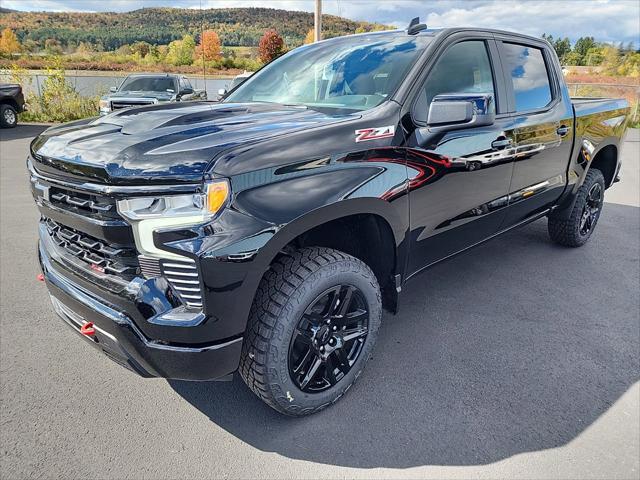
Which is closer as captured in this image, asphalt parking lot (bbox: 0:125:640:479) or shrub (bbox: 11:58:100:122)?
asphalt parking lot (bbox: 0:125:640:479)

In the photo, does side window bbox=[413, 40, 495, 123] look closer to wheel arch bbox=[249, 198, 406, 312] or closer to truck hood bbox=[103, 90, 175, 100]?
wheel arch bbox=[249, 198, 406, 312]

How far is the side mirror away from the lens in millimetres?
2379

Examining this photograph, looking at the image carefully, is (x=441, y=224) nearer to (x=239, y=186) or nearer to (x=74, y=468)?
(x=239, y=186)

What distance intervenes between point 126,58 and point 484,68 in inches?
2400

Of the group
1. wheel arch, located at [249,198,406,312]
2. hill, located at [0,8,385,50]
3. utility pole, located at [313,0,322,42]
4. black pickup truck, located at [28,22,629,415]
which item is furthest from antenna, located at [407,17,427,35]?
hill, located at [0,8,385,50]

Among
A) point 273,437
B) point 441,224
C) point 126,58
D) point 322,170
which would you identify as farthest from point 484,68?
point 126,58

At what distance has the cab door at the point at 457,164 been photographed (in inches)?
98.8

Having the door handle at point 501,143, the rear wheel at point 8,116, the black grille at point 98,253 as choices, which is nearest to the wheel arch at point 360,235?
the black grille at point 98,253

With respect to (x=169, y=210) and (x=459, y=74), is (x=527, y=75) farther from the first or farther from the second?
(x=169, y=210)

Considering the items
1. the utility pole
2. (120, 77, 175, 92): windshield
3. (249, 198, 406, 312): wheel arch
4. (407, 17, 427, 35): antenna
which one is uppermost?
the utility pole

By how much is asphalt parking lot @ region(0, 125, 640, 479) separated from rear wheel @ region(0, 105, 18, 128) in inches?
518

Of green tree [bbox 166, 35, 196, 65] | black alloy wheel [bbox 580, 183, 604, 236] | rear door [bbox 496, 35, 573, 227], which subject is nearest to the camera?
rear door [bbox 496, 35, 573, 227]

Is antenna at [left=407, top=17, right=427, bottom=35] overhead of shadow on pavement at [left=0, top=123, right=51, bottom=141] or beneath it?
overhead

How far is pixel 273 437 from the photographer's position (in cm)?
220
